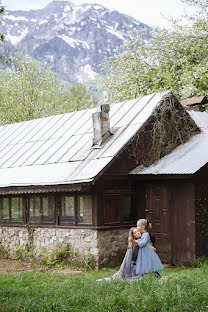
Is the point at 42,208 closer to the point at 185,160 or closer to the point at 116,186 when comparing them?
the point at 116,186

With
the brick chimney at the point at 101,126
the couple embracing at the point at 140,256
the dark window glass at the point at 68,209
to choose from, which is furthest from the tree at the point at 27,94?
the couple embracing at the point at 140,256

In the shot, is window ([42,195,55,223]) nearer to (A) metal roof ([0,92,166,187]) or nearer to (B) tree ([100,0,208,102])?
(A) metal roof ([0,92,166,187])

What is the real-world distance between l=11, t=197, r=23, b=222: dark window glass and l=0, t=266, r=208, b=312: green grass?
6.59 meters

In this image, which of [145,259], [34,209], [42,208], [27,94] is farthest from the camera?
[27,94]

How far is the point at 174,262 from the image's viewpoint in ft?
47.0

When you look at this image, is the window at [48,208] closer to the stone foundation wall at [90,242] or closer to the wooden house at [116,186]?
the wooden house at [116,186]

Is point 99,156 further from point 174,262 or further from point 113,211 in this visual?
point 174,262

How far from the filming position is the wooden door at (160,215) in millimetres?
14523

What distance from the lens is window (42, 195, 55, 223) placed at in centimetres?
1605

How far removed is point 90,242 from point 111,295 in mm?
5705

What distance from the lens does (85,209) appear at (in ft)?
48.8

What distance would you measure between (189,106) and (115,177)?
631 cm

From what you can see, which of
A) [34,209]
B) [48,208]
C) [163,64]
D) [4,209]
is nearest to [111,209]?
[48,208]

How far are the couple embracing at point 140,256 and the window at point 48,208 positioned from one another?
19.0ft
